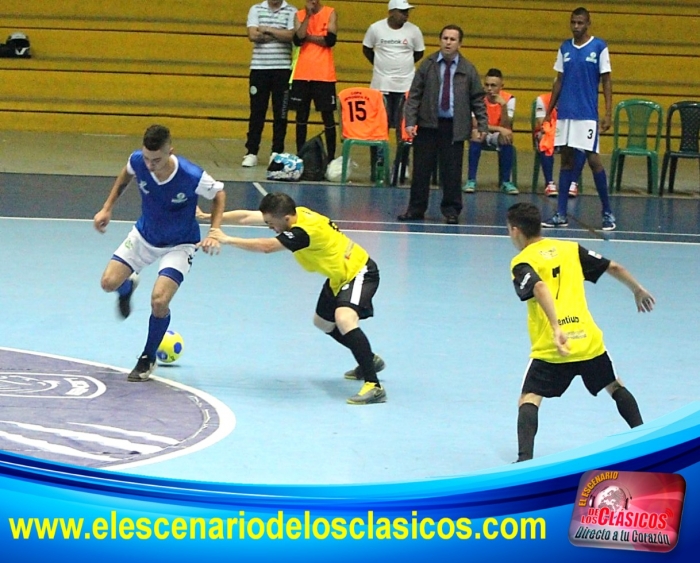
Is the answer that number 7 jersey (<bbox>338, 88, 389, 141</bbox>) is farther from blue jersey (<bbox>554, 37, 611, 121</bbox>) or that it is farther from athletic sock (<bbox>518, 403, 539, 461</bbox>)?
athletic sock (<bbox>518, 403, 539, 461</bbox>)

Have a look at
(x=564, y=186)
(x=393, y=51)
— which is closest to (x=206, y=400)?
(x=564, y=186)

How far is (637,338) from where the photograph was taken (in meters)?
8.77

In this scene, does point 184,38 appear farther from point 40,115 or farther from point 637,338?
point 637,338

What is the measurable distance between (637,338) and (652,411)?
6.49 feet

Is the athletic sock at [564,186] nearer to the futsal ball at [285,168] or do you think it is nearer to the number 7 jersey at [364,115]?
the number 7 jersey at [364,115]

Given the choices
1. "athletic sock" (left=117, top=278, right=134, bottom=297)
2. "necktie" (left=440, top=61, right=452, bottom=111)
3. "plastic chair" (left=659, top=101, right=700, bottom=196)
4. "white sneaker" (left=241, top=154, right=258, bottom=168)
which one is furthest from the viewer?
"white sneaker" (left=241, top=154, right=258, bottom=168)

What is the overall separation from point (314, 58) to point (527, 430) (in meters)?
10.9

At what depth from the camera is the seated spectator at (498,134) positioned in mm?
15314

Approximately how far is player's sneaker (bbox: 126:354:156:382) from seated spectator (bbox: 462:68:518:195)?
339 inches

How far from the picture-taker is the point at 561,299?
5824 millimetres

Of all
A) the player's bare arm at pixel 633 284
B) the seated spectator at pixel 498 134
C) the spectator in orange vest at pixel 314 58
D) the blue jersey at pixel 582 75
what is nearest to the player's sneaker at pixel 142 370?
the player's bare arm at pixel 633 284

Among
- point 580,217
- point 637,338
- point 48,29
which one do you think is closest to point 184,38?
point 48,29

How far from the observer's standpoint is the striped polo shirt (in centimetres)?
1598

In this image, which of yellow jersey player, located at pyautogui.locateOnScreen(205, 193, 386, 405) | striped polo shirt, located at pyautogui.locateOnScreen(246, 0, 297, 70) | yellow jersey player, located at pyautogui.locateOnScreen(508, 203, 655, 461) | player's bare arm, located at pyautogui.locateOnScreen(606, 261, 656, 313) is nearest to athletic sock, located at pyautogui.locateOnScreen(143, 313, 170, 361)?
yellow jersey player, located at pyautogui.locateOnScreen(205, 193, 386, 405)
